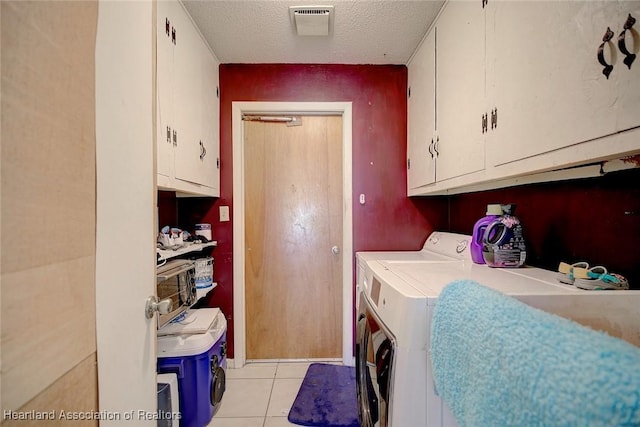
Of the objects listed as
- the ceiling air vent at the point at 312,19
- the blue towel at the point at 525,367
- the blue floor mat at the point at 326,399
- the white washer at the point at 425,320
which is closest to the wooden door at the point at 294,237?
the blue floor mat at the point at 326,399

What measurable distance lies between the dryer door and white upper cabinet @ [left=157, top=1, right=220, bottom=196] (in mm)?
1173

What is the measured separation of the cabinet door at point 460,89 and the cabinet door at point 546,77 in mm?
77

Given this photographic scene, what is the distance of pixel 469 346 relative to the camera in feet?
1.87

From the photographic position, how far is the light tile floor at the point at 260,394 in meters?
1.51

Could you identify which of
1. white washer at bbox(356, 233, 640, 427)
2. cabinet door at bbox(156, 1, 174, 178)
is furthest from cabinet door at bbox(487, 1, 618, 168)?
cabinet door at bbox(156, 1, 174, 178)

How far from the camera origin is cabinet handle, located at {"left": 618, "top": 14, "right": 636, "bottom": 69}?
1.91 feet

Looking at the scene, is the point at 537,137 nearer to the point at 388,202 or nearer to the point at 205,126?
the point at 388,202

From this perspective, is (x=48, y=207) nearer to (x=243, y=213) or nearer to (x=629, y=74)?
(x=629, y=74)

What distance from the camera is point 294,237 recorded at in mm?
2127

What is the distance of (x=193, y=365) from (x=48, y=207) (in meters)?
1.26

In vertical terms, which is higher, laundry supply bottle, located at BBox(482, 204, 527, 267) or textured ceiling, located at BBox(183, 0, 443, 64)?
textured ceiling, located at BBox(183, 0, 443, 64)

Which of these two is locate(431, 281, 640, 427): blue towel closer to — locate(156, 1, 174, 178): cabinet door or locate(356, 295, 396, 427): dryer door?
locate(356, 295, 396, 427): dryer door

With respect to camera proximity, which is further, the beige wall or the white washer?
the white washer

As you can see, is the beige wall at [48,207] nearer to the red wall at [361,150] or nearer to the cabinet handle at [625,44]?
the cabinet handle at [625,44]
